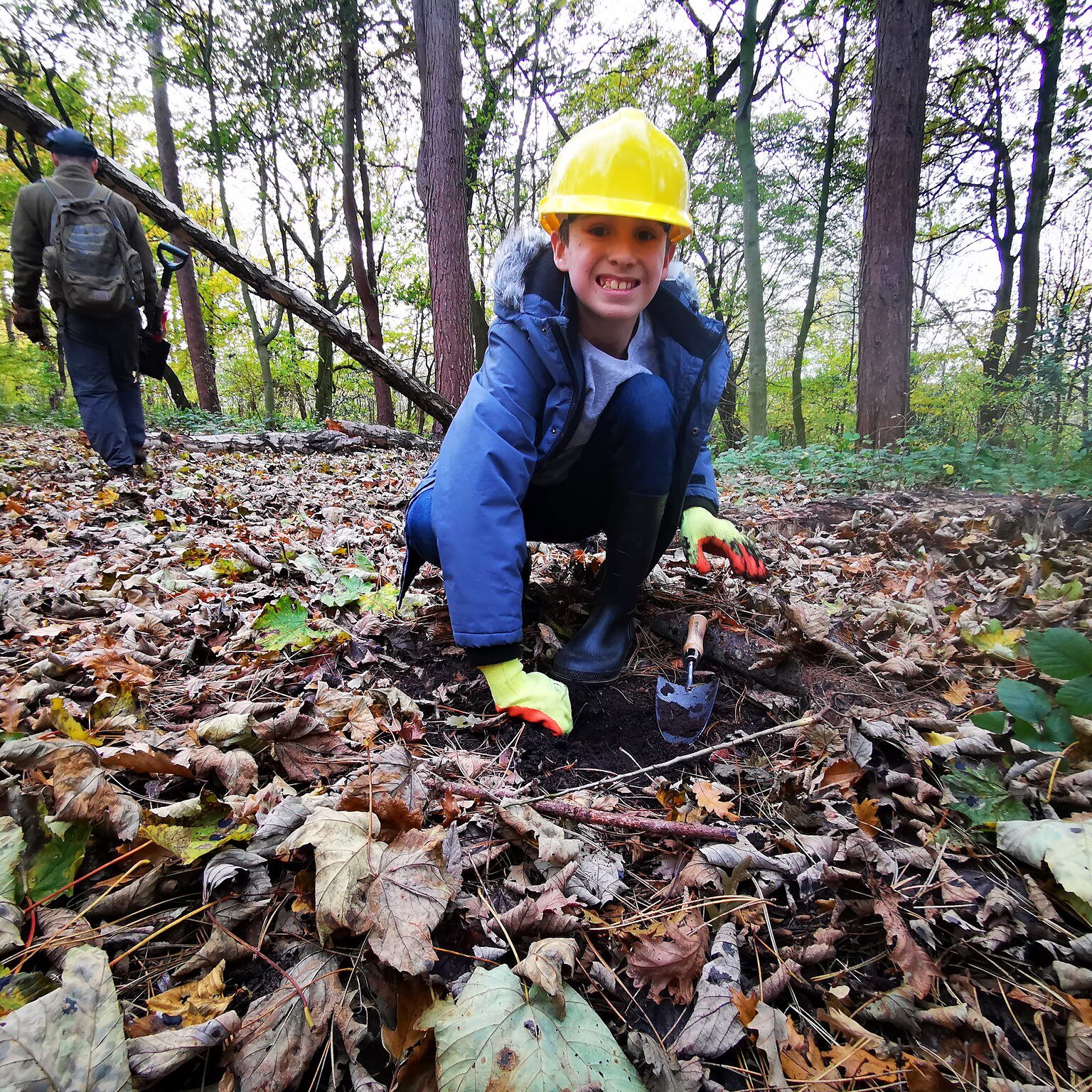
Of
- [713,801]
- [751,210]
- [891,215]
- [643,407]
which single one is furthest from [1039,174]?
[713,801]

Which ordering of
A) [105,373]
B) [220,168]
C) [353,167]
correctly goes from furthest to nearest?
[220,168] → [353,167] → [105,373]

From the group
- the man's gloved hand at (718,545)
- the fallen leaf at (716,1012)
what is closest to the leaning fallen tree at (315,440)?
the man's gloved hand at (718,545)

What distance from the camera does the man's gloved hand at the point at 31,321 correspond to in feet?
13.4

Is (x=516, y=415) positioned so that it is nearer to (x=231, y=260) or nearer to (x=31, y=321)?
(x=31, y=321)

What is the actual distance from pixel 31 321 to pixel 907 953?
5822 millimetres

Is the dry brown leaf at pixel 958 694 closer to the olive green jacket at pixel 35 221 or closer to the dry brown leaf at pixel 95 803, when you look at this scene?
the dry brown leaf at pixel 95 803

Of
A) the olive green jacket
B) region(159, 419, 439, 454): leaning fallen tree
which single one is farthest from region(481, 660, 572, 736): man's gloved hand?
region(159, 419, 439, 454): leaning fallen tree

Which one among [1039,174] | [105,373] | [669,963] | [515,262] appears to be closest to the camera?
[669,963]

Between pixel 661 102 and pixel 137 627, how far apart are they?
15691 millimetres

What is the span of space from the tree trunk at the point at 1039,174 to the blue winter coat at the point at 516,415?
10688mm

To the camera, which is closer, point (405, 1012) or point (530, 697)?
point (405, 1012)

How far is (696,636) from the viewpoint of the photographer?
5.72ft

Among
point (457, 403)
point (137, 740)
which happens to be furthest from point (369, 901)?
point (457, 403)

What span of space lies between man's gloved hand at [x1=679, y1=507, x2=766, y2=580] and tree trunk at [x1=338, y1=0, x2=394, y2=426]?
7887 mm
